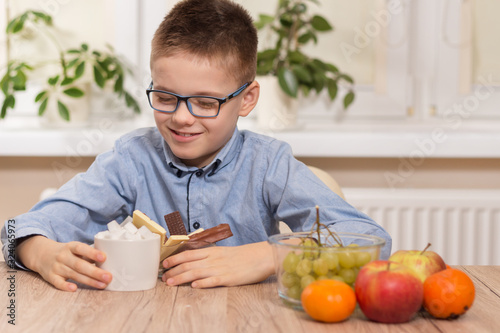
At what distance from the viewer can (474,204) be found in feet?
7.16

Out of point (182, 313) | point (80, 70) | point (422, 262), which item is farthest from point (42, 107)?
point (422, 262)

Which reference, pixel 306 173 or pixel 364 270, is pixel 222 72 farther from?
pixel 364 270

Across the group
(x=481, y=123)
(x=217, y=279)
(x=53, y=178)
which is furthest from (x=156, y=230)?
(x=481, y=123)

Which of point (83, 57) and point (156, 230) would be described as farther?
point (83, 57)

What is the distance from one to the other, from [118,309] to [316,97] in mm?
1672

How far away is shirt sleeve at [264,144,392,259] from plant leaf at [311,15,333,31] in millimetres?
999

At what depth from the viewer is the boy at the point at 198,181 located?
1046 mm

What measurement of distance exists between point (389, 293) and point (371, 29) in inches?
68.7

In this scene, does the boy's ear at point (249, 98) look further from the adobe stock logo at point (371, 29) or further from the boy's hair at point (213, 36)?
the adobe stock logo at point (371, 29)

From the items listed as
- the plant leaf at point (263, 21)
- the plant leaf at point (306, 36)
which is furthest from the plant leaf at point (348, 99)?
the plant leaf at point (263, 21)

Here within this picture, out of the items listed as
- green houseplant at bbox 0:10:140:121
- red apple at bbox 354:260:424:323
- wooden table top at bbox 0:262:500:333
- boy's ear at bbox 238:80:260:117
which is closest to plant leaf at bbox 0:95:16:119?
green houseplant at bbox 0:10:140:121

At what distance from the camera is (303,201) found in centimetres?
126

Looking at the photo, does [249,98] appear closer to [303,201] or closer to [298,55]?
[303,201]

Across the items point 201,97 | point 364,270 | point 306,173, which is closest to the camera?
point 364,270
